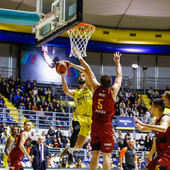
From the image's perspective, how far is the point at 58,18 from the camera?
9555 mm

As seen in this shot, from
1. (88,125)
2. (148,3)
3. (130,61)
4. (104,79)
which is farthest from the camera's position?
(130,61)

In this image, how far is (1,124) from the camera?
58.7 ft

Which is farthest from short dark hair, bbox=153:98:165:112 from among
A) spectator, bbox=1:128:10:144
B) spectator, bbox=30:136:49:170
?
spectator, bbox=1:128:10:144

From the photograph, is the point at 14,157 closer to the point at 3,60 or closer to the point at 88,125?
the point at 88,125

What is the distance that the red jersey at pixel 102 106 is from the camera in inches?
267

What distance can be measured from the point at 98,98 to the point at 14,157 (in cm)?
320

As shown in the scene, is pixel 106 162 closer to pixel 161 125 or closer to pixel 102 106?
pixel 102 106

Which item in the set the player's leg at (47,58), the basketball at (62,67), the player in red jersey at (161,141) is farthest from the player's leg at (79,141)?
the player's leg at (47,58)

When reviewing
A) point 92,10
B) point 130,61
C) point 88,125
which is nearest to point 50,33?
point 88,125

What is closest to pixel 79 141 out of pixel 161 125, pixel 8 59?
pixel 161 125

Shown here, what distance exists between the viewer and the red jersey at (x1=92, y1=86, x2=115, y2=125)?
679cm

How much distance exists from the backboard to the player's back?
364 centimetres

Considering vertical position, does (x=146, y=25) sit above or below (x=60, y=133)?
above

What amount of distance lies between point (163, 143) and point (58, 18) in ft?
15.7
